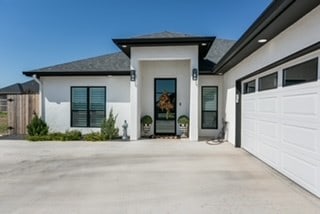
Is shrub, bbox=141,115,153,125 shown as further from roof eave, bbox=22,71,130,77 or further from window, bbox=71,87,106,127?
roof eave, bbox=22,71,130,77

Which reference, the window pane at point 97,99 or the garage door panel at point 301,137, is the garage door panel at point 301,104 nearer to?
the garage door panel at point 301,137

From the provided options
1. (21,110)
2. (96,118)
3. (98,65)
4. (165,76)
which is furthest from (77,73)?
(165,76)

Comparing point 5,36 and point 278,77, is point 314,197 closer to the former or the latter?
point 278,77

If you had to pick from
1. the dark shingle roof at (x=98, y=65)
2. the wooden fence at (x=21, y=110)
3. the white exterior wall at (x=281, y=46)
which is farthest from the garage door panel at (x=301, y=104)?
the wooden fence at (x=21, y=110)

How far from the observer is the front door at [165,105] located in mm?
12953

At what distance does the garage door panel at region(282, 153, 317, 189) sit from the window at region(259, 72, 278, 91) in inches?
70.2

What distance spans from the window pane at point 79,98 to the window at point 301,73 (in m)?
9.62

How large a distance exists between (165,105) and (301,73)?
810 centimetres

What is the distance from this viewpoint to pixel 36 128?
483 inches

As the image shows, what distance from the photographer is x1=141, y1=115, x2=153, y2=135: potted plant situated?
12.5m

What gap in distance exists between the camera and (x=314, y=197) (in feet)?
15.1

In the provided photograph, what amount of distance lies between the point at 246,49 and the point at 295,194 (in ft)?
13.9

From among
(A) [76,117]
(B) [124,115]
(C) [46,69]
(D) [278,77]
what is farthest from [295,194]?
(C) [46,69]

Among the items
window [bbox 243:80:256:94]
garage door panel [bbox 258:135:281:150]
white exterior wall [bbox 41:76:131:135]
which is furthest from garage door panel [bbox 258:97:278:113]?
white exterior wall [bbox 41:76:131:135]
